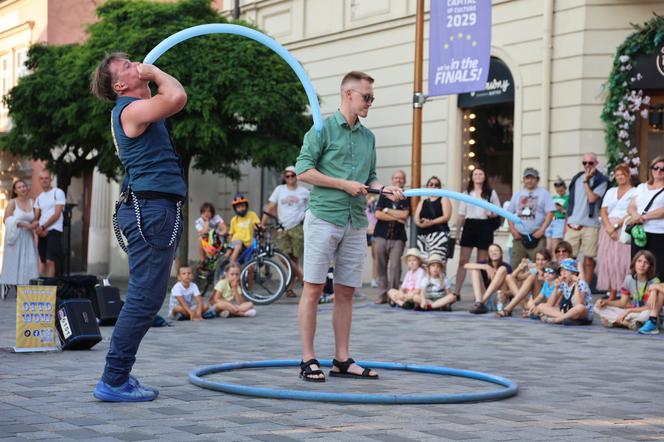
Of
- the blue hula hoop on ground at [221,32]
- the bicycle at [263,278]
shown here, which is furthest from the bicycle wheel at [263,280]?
the blue hula hoop on ground at [221,32]

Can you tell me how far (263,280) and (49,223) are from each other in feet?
10.6

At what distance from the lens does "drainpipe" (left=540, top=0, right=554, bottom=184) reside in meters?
19.0

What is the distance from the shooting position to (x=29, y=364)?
8469 mm

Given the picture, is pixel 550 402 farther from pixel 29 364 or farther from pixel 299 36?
pixel 299 36

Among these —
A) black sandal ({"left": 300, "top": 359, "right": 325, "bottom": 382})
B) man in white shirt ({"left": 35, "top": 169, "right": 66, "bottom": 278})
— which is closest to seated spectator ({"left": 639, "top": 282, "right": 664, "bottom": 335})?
black sandal ({"left": 300, "top": 359, "right": 325, "bottom": 382})

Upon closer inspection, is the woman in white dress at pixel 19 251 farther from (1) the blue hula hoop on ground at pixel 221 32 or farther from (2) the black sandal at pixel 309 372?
(2) the black sandal at pixel 309 372

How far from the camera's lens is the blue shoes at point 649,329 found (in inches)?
473

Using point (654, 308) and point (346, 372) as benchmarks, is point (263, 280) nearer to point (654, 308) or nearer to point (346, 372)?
point (654, 308)

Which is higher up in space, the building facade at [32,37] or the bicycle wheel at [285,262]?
the building facade at [32,37]

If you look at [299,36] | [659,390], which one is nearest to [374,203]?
[299,36]

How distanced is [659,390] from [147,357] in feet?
12.4

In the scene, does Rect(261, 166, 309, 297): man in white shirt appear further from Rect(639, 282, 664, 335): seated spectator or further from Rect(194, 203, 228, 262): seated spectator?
Rect(639, 282, 664, 335): seated spectator

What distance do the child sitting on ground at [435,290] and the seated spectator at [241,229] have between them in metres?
3.10

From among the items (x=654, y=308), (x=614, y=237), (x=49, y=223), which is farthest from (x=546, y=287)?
(x=49, y=223)
